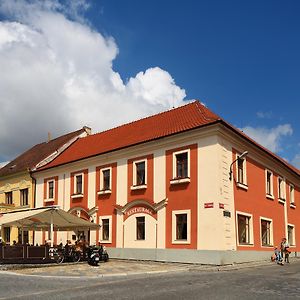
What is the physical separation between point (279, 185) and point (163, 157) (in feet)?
36.5

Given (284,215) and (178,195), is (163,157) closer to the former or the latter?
(178,195)

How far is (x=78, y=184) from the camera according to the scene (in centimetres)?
3300

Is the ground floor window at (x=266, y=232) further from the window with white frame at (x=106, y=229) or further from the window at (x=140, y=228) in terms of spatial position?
the window with white frame at (x=106, y=229)

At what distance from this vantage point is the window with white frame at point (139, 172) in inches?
1085

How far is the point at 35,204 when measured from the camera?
37.0 m

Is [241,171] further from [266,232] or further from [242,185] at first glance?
[266,232]

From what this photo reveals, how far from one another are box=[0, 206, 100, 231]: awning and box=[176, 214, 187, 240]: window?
188 inches

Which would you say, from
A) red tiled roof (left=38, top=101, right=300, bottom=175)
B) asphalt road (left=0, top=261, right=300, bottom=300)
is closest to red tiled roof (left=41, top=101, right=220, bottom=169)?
red tiled roof (left=38, top=101, right=300, bottom=175)

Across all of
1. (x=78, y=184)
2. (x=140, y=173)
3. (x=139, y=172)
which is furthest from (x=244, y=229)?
(x=78, y=184)

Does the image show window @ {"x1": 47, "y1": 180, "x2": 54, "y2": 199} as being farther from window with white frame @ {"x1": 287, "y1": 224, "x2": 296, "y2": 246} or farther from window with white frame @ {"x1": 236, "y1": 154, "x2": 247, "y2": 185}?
window with white frame @ {"x1": 287, "y1": 224, "x2": 296, "y2": 246}

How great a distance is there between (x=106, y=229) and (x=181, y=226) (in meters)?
6.93

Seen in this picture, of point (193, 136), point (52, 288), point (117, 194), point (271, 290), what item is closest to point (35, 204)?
point (117, 194)

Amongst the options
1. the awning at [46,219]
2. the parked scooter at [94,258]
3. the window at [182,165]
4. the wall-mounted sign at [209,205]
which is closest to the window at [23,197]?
the awning at [46,219]

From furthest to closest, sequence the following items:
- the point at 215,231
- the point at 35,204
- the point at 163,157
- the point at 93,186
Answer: the point at 35,204 < the point at 93,186 < the point at 163,157 < the point at 215,231
